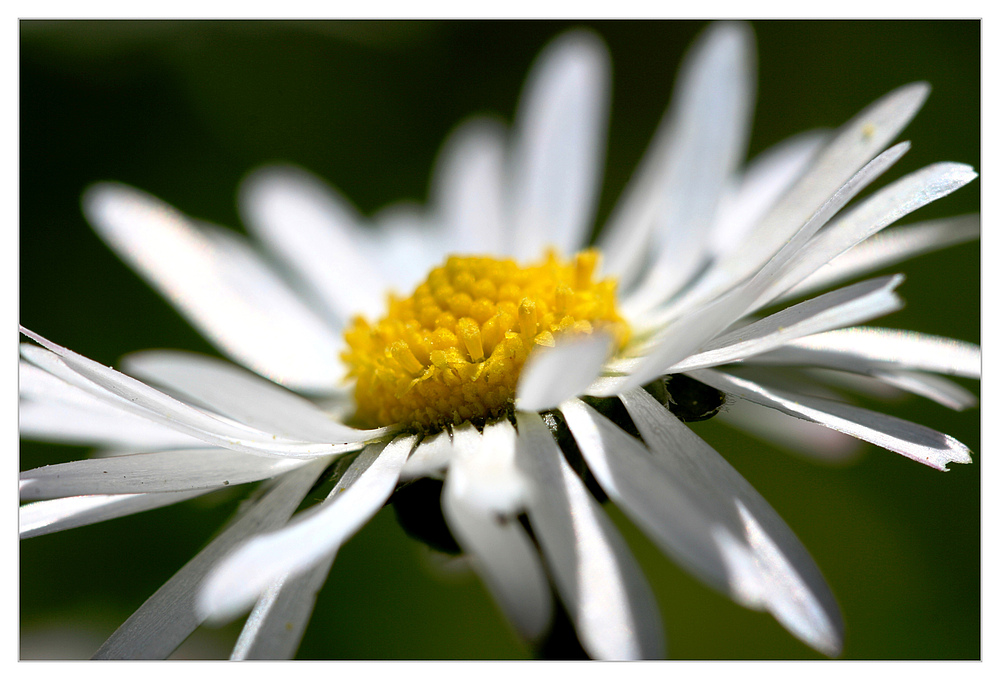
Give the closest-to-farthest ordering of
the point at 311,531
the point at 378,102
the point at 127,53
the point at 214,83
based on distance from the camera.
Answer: the point at 311,531 → the point at 127,53 → the point at 214,83 → the point at 378,102

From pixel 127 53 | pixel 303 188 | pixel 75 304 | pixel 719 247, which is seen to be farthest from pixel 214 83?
pixel 719 247

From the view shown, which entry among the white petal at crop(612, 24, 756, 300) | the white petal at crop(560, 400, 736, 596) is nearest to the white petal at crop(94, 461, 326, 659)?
the white petal at crop(560, 400, 736, 596)

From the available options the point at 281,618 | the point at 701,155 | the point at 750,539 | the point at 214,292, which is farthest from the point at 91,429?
the point at 701,155

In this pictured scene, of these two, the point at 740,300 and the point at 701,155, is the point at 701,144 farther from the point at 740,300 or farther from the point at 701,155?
the point at 740,300

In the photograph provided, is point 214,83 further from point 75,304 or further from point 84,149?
point 75,304

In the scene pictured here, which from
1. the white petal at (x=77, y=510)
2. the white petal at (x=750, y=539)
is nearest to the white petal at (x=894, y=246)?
the white petal at (x=750, y=539)

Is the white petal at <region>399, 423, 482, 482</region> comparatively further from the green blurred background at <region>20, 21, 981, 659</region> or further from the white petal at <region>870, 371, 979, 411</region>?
the green blurred background at <region>20, 21, 981, 659</region>
